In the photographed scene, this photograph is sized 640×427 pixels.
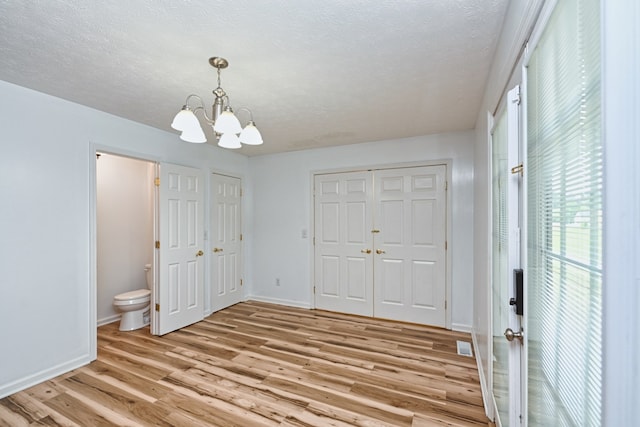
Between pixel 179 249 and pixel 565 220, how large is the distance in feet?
12.0

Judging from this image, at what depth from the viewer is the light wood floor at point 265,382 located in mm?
1970

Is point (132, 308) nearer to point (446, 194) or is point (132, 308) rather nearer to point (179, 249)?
point (179, 249)

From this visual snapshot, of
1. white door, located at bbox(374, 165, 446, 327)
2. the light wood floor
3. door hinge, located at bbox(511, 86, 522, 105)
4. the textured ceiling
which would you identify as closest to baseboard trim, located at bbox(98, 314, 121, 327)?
the light wood floor

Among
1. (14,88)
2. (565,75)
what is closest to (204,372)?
(14,88)

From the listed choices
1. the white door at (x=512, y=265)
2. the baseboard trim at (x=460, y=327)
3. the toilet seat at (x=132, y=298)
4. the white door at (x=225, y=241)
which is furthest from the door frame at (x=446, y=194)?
the toilet seat at (x=132, y=298)

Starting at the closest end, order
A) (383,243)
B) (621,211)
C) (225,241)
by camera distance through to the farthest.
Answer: (621,211), (383,243), (225,241)

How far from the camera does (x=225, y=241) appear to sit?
430cm

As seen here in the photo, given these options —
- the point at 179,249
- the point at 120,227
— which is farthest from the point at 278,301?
A: the point at 120,227

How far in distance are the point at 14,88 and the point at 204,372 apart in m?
2.79

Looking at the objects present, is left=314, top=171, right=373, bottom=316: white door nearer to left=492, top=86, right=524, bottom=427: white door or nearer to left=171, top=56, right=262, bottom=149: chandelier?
left=171, top=56, right=262, bottom=149: chandelier

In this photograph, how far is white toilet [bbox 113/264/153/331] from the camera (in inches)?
136

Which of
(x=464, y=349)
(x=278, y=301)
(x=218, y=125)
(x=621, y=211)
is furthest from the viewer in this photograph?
(x=278, y=301)

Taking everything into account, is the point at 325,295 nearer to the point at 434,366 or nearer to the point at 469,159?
the point at 434,366

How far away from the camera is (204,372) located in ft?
8.31
